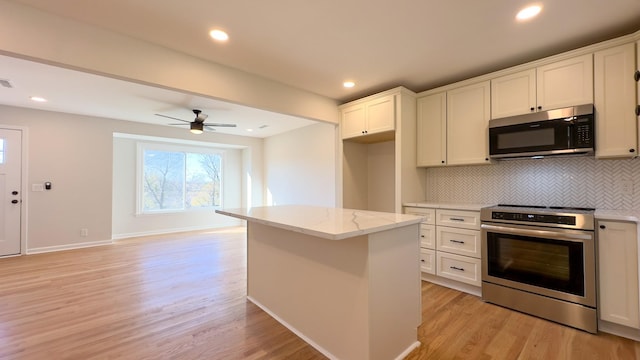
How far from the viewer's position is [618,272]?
2012 millimetres

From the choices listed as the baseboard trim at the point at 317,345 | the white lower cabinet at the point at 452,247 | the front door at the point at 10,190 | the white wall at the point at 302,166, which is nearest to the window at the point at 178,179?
the white wall at the point at 302,166

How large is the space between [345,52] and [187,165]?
5.67 meters

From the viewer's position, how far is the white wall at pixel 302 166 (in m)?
5.09

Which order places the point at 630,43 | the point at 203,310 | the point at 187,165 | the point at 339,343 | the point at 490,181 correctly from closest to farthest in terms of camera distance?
the point at 339,343
the point at 630,43
the point at 203,310
the point at 490,181
the point at 187,165

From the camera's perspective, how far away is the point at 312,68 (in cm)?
294

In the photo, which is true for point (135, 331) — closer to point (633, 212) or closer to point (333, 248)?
point (333, 248)

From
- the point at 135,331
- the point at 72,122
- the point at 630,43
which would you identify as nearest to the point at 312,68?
the point at 630,43

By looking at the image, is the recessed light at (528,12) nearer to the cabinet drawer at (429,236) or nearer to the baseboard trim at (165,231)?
the cabinet drawer at (429,236)

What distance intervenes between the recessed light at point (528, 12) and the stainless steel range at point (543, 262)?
1.59 meters

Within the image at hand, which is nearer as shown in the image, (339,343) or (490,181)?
(339,343)

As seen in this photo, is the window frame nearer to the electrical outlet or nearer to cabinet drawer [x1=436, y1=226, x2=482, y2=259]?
cabinet drawer [x1=436, y1=226, x2=482, y2=259]

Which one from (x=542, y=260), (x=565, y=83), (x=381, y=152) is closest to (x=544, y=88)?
(x=565, y=83)

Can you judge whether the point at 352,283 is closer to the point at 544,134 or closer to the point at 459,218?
the point at 459,218

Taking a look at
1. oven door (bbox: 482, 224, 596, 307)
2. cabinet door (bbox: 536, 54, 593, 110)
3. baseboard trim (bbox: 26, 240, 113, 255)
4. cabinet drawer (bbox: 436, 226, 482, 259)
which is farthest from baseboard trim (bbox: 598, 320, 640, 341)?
baseboard trim (bbox: 26, 240, 113, 255)
